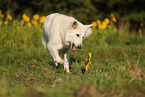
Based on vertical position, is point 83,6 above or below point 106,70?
above

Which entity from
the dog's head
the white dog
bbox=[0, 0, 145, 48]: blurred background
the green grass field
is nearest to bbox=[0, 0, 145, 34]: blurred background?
bbox=[0, 0, 145, 48]: blurred background

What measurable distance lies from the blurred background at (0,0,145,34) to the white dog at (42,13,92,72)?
942 centimetres

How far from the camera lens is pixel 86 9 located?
15.8 metres

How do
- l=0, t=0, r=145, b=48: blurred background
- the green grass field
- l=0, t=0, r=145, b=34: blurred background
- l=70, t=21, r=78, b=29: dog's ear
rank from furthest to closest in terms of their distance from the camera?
l=0, t=0, r=145, b=34: blurred background < l=0, t=0, r=145, b=48: blurred background < l=70, t=21, r=78, b=29: dog's ear < the green grass field

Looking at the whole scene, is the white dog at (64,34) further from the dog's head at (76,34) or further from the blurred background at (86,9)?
the blurred background at (86,9)

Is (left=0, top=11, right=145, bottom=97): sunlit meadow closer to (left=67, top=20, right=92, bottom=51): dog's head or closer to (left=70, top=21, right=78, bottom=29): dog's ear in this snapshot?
(left=67, top=20, right=92, bottom=51): dog's head

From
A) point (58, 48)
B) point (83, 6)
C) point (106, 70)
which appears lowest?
point (106, 70)

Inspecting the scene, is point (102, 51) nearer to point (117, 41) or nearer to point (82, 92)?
point (117, 41)

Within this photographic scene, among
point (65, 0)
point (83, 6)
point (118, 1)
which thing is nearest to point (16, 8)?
point (65, 0)

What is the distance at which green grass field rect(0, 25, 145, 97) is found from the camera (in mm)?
2767

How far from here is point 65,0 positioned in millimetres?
15742

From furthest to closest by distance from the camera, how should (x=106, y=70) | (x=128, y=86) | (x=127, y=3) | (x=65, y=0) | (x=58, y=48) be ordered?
1. (x=127, y=3)
2. (x=65, y=0)
3. (x=106, y=70)
4. (x=58, y=48)
5. (x=128, y=86)

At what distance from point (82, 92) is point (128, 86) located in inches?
33.7

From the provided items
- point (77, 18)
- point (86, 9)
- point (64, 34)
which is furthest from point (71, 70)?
point (86, 9)
